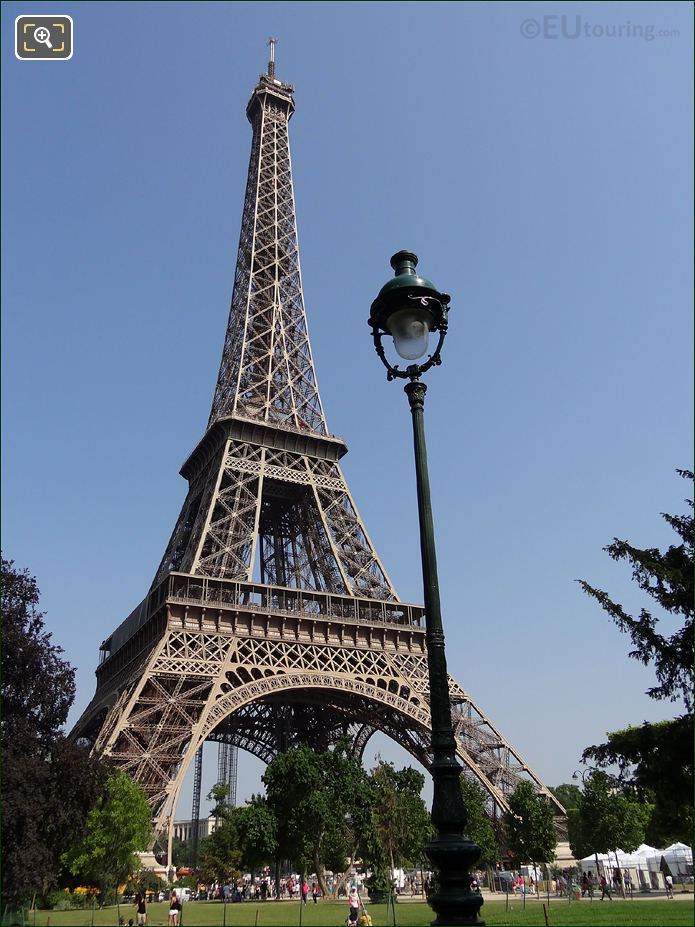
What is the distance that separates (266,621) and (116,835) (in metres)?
13.2

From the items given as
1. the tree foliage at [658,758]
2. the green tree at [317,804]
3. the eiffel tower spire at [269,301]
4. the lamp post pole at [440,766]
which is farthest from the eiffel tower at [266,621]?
the lamp post pole at [440,766]

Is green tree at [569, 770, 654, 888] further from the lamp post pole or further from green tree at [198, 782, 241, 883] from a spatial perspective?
the lamp post pole

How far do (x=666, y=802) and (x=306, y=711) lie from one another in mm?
36320

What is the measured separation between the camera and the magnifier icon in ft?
41.0

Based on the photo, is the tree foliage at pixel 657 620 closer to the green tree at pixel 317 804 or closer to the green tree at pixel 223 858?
the green tree at pixel 317 804

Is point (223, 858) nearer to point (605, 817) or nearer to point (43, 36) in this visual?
point (605, 817)

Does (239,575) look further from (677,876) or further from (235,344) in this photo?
(677,876)

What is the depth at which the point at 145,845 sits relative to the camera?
105 feet

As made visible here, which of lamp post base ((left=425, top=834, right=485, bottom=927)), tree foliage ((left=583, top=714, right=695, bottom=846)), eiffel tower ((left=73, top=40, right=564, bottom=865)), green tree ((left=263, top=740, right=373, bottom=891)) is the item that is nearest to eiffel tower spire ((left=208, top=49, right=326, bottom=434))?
eiffel tower ((left=73, top=40, right=564, bottom=865))

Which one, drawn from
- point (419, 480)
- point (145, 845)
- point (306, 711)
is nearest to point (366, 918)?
point (145, 845)

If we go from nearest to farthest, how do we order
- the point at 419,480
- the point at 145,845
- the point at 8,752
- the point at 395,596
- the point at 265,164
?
the point at 419,480 → the point at 8,752 → the point at 145,845 → the point at 395,596 → the point at 265,164

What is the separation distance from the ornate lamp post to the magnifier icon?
7381mm

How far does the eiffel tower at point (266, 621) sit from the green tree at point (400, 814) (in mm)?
2885

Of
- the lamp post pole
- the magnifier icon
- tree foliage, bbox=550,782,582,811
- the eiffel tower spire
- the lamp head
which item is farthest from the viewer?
tree foliage, bbox=550,782,582,811
